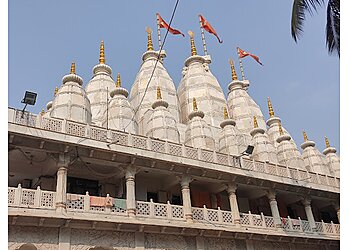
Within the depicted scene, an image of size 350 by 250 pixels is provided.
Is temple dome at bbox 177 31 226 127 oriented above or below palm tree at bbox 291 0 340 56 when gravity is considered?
above

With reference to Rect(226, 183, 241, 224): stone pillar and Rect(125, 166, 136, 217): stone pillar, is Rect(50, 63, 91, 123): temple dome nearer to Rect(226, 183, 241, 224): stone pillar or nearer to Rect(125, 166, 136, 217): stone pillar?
Rect(125, 166, 136, 217): stone pillar

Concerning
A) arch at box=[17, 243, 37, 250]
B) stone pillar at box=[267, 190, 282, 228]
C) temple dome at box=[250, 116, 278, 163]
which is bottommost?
arch at box=[17, 243, 37, 250]

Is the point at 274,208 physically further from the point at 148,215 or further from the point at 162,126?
the point at 148,215

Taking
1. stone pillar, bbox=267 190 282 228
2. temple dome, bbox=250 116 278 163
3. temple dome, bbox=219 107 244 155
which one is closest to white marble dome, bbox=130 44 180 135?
temple dome, bbox=219 107 244 155

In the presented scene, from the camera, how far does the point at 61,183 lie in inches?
696

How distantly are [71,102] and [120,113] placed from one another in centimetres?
379

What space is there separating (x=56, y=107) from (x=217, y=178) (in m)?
9.23

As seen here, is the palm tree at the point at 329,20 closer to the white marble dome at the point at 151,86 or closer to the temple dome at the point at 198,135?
the temple dome at the point at 198,135

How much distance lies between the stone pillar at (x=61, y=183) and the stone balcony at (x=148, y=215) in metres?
0.20

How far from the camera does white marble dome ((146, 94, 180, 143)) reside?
24266mm

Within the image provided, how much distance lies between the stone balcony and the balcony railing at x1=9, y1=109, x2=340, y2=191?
265 centimetres

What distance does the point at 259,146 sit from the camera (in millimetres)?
29328

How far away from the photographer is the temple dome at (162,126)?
24266 mm
